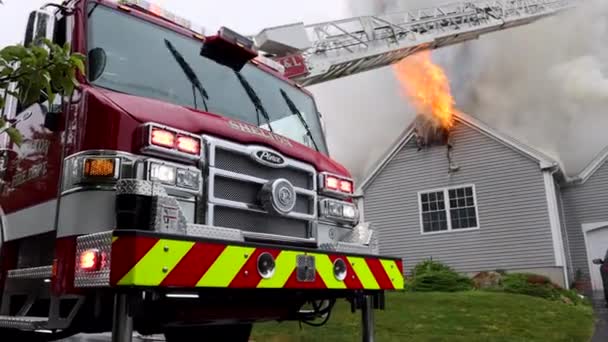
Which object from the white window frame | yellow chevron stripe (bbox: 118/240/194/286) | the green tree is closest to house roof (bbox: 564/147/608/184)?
the white window frame

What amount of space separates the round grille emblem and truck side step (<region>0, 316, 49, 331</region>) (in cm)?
143

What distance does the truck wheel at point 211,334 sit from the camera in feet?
15.1

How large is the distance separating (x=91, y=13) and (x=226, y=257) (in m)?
1.93

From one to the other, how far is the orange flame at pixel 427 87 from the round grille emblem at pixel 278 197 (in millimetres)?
14929

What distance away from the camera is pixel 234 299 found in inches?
132

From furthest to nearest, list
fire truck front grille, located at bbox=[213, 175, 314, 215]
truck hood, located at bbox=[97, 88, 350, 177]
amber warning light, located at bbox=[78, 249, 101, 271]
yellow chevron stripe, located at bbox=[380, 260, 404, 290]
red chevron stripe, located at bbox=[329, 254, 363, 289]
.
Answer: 1. yellow chevron stripe, located at bbox=[380, 260, 404, 290]
2. red chevron stripe, located at bbox=[329, 254, 363, 289]
3. fire truck front grille, located at bbox=[213, 175, 314, 215]
4. truck hood, located at bbox=[97, 88, 350, 177]
5. amber warning light, located at bbox=[78, 249, 101, 271]

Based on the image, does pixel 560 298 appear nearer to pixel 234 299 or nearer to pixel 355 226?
pixel 355 226

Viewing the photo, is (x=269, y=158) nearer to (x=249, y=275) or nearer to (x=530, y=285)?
(x=249, y=275)

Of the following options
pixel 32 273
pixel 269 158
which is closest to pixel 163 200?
pixel 269 158

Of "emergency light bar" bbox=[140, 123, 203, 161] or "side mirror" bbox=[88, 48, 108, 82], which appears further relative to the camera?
"side mirror" bbox=[88, 48, 108, 82]

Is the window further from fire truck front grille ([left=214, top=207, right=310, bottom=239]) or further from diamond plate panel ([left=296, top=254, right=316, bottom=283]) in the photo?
diamond plate panel ([left=296, top=254, right=316, bottom=283])

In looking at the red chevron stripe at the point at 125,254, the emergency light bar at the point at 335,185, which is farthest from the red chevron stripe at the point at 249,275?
the emergency light bar at the point at 335,185

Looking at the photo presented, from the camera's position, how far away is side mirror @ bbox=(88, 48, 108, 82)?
3.21 m

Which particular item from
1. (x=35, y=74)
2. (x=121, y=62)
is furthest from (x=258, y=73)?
(x=35, y=74)
